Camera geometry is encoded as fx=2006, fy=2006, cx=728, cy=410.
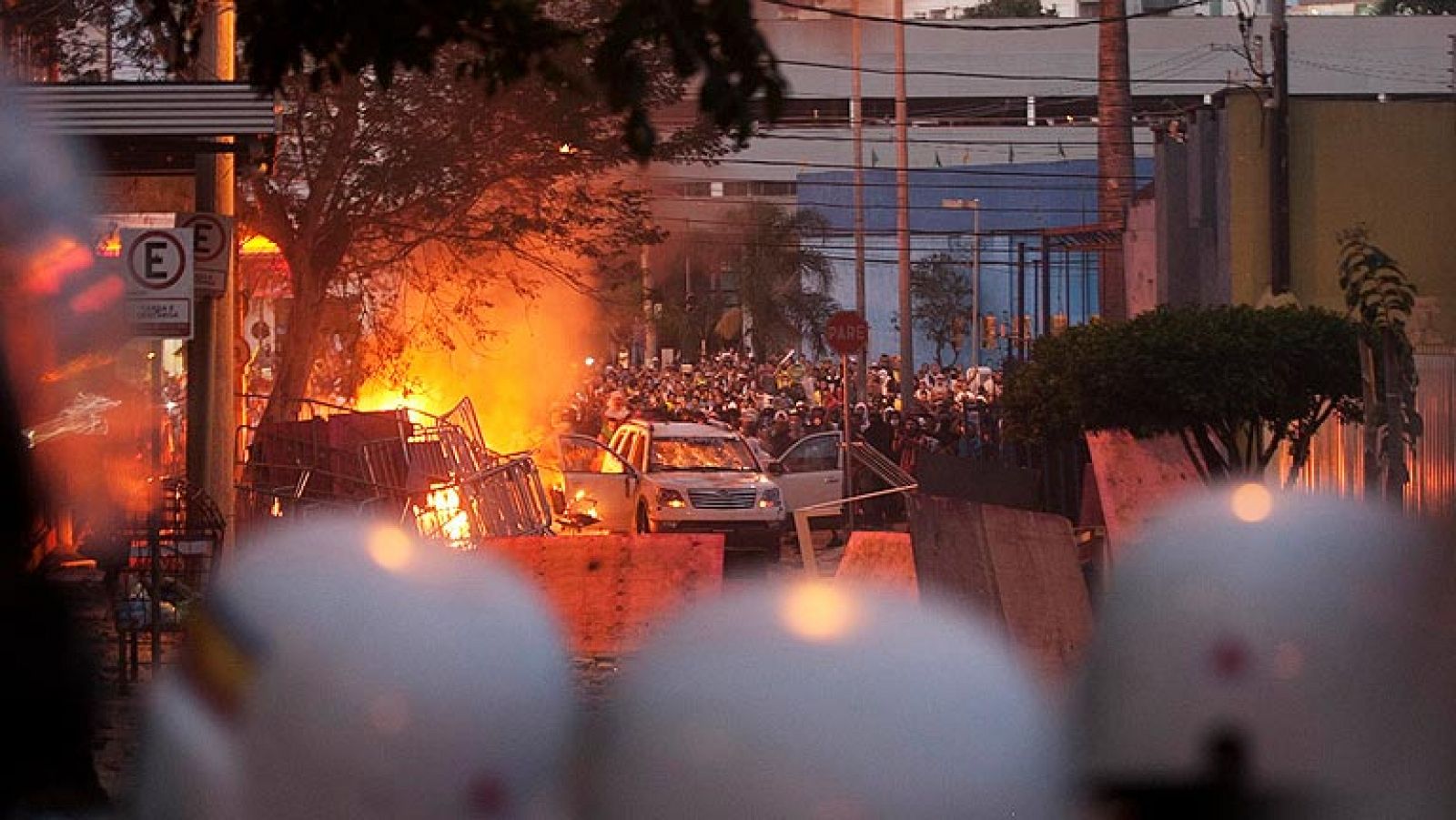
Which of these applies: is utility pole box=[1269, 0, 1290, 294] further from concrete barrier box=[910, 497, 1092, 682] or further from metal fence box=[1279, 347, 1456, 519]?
concrete barrier box=[910, 497, 1092, 682]

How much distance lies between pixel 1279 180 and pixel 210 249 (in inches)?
532

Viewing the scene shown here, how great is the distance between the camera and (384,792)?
2.10 meters

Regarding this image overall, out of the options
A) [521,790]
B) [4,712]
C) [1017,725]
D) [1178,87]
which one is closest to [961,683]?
[1017,725]

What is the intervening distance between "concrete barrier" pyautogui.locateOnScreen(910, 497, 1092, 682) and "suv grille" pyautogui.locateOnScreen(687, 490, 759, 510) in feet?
50.1

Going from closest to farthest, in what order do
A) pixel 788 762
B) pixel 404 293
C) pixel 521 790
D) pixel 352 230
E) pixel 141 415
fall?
pixel 788 762 < pixel 521 790 < pixel 141 415 < pixel 352 230 < pixel 404 293

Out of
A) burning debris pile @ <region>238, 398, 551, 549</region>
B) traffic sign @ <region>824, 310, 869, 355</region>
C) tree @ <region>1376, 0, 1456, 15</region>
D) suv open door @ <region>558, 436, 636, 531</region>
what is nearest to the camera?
burning debris pile @ <region>238, 398, 551, 549</region>

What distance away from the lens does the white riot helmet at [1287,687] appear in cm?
215

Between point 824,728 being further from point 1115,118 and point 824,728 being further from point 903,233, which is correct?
point 903,233

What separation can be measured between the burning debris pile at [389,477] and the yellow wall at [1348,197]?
362 inches

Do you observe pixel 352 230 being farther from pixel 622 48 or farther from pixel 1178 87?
pixel 1178 87

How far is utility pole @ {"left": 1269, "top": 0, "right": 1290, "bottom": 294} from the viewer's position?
22.8 metres

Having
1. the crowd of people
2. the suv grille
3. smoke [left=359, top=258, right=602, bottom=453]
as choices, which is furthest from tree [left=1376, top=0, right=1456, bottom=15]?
the suv grille

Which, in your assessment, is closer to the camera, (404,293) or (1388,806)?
(1388,806)

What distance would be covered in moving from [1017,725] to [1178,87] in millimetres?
61682
